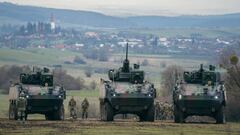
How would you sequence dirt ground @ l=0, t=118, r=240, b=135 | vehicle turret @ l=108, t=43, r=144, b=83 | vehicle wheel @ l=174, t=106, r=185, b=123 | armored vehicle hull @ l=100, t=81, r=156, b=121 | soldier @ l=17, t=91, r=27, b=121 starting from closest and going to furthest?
1. dirt ground @ l=0, t=118, r=240, b=135
2. soldier @ l=17, t=91, r=27, b=121
3. armored vehicle hull @ l=100, t=81, r=156, b=121
4. vehicle wheel @ l=174, t=106, r=185, b=123
5. vehicle turret @ l=108, t=43, r=144, b=83

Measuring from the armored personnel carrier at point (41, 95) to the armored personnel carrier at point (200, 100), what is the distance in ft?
19.9

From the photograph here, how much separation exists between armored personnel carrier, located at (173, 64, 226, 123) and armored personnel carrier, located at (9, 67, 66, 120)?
6.06 metres

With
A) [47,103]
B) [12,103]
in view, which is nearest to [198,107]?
[47,103]

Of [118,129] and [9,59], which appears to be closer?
[118,129]

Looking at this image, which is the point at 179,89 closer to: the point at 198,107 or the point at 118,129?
the point at 198,107

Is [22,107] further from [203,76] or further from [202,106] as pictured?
[203,76]

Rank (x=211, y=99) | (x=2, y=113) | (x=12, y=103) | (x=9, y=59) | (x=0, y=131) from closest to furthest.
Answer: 1. (x=0, y=131)
2. (x=211, y=99)
3. (x=12, y=103)
4. (x=2, y=113)
5. (x=9, y=59)

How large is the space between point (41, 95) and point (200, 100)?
8.17 metres

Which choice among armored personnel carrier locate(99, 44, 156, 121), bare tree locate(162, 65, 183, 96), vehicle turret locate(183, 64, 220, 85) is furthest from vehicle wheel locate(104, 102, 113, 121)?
bare tree locate(162, 65, 183, 96)

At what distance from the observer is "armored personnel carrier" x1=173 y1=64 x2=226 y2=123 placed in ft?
143

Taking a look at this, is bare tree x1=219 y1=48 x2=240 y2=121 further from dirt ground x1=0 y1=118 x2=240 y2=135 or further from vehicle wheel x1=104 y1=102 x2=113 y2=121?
dirt ground x1=0 y1=118 x2=240 y2=135

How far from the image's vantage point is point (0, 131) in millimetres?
33594

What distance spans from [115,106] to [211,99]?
485 centimetres

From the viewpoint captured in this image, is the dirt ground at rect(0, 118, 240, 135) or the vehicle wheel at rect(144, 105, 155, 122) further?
the vehicle wheel at rect(144, 105, 155, 122)
